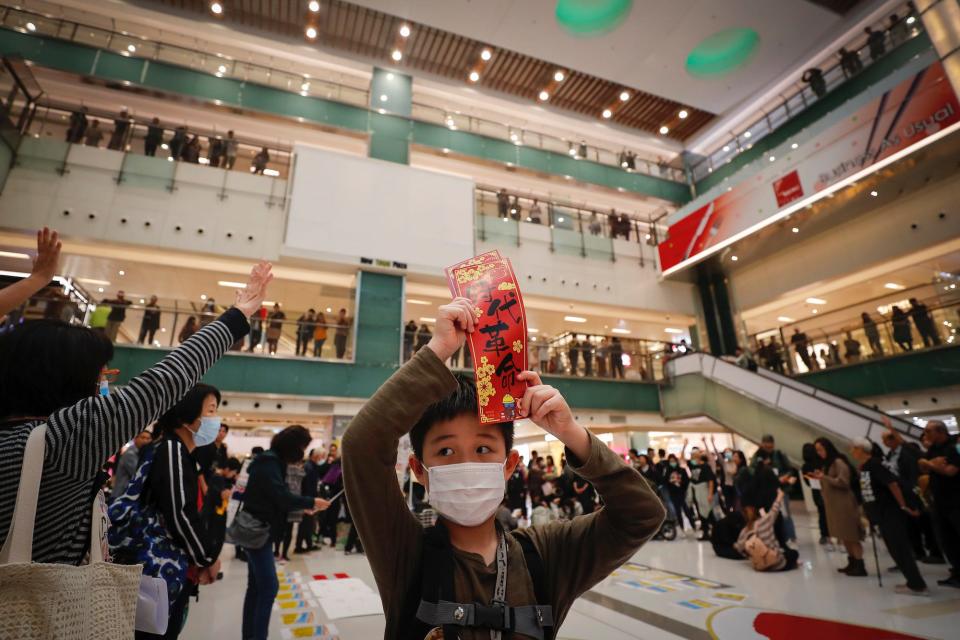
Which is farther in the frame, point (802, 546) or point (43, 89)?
point (43, 89)

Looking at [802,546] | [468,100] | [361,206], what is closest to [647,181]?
[468,100]

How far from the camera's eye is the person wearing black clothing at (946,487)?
422 centimetres

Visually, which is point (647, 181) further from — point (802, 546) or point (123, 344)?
point (123, 344)

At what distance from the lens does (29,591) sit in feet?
2.65

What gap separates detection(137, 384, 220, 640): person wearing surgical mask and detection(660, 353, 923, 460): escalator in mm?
9856

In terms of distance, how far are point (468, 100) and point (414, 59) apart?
2354 mm

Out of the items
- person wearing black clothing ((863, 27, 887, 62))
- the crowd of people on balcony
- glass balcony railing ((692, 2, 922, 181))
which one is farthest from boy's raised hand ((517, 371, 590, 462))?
person wearing black clothing ((863, 27, 887, 62))

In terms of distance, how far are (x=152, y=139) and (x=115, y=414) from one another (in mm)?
14409

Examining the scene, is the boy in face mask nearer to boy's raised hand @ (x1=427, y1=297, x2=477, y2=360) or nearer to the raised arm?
boy's raised hand @ (x1=427, y1=297, x2=477, y2=360)

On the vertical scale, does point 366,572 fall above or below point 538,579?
below

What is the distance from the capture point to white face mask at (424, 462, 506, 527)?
117 cm

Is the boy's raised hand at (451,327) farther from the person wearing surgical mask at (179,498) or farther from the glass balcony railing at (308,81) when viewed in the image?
the glass balcony railing at (308,81)

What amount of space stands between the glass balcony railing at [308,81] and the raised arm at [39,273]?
46.9ft

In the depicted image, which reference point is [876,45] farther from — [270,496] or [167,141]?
[167,141]
